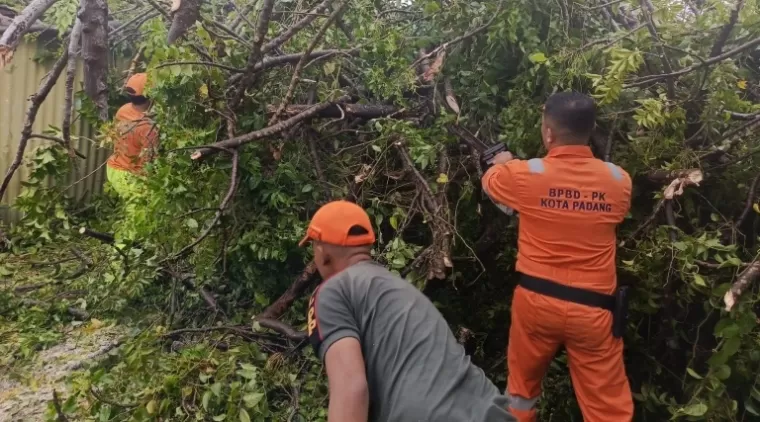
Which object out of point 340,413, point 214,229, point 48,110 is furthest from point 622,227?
point 48,110

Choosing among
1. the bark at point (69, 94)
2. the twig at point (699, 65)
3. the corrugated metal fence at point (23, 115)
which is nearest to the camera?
the twig at point (699, 65)

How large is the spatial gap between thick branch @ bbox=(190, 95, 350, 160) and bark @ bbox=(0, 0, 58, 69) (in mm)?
1813

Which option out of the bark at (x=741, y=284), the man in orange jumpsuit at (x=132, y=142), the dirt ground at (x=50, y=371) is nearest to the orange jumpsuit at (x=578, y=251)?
the bark at (x=741, y=284)

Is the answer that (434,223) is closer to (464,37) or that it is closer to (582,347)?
(582,347)

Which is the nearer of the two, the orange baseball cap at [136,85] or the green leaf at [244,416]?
the green leaf at [244,416]

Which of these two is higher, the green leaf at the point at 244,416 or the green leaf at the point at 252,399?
the green leaf at the point at 252,399

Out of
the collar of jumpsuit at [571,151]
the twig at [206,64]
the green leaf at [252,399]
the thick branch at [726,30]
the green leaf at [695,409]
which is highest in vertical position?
the thick branch at [726,30]

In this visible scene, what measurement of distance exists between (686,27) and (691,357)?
169 centimetres

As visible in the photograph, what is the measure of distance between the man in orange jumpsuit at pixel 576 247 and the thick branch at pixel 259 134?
119 centimetres

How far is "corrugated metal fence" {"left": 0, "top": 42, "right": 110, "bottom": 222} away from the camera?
5.82 m

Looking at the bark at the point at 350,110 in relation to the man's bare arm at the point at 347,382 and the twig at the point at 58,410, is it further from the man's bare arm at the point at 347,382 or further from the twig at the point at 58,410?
the man's bare arm at the point at 347,382

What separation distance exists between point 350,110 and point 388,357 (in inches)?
79.3

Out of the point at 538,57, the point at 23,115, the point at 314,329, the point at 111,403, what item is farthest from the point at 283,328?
the point at 23,115

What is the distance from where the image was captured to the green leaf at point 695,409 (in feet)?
8.24
